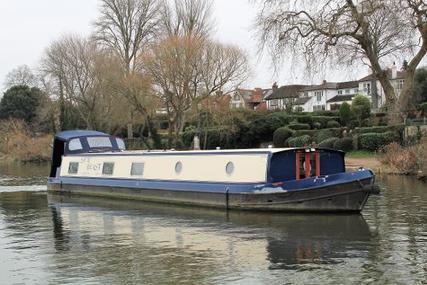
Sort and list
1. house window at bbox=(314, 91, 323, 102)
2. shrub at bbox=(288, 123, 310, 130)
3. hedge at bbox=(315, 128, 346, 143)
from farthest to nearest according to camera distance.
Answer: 1. house window at bbox=(314, 91, 323, 102)
2. shrub at bbox=(288, 123, 310, 130)
3. hedge at bbox=(315, 128, 346, 143)

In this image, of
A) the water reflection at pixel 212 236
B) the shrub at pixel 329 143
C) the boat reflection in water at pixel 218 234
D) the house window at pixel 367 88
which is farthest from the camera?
the house window at pixel 367 88

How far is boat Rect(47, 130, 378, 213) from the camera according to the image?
16438mm

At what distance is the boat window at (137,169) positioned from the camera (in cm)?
2184

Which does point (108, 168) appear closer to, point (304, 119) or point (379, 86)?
point (304, 119)

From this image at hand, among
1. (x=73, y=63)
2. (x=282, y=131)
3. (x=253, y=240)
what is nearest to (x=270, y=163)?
(x=253, y=240)

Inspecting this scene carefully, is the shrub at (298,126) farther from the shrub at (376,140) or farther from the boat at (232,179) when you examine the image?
the boat at (232,179)

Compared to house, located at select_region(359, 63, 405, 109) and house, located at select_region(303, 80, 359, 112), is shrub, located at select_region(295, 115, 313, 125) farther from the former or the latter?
house, located at select_region(303, 80, 359, 112)

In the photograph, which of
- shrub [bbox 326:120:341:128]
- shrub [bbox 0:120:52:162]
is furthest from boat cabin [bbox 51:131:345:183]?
shrub [bbox 0:120:52:162]

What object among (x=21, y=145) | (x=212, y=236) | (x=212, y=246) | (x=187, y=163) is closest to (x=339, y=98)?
(x=21, y=145)

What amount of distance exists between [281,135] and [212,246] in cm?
3300

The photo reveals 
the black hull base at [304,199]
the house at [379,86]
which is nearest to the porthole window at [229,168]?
the black hull base at [304,199]

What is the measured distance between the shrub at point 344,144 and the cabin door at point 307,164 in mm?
21160

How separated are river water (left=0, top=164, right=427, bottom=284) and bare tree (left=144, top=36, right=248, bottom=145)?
922 inches

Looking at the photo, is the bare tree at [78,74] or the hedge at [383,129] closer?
the hedge at [383,129]
